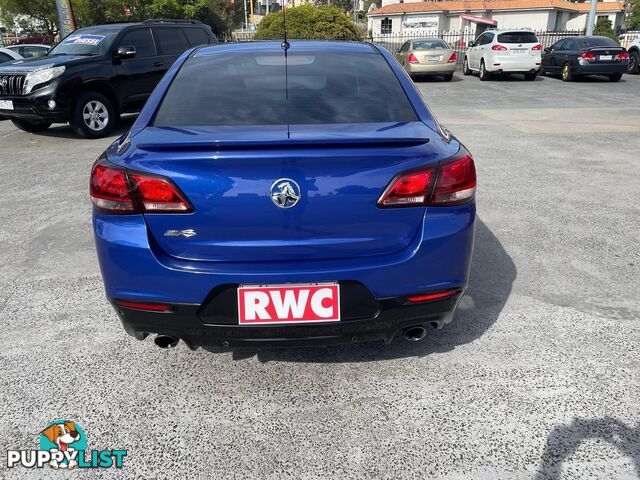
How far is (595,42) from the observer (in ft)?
55.9

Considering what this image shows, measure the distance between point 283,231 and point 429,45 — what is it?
57.9 feet

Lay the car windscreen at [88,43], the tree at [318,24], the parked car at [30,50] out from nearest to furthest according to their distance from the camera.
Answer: the car windscreen at [88,43], the parked car at [30,50], the tree at [318,24]

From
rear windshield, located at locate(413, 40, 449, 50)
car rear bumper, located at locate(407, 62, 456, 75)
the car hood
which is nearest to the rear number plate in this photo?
the car hood

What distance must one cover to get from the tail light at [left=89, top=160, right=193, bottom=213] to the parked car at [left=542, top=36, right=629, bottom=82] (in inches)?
686

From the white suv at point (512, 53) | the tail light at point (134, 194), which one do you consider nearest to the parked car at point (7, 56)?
the tail light at point (134, 194)

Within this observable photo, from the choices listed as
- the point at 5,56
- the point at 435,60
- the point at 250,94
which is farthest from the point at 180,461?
the point at 435,60

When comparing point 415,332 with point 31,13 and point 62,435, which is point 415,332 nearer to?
point 62,435

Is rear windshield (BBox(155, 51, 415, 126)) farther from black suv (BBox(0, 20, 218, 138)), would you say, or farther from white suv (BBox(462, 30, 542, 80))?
white suv (BBox(462, 30, 542, 80))

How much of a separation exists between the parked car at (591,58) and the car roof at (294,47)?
1565 centimetres

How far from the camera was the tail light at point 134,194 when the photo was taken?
7.12ft

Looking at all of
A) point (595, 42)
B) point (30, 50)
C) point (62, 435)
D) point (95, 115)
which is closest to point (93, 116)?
point (95, 115)

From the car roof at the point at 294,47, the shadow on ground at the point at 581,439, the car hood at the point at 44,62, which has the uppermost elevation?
the car roof at the point at 294,47

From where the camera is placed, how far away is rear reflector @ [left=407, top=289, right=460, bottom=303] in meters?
2.33

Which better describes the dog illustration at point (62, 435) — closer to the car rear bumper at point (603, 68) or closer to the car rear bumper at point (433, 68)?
the car rear bumper at point (433, 68)
